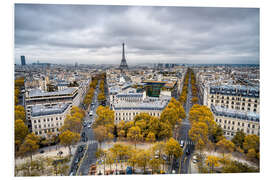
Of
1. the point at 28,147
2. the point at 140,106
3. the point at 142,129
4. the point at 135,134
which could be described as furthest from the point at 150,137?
the point at 28,147

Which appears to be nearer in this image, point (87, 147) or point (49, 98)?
point (87, 147)

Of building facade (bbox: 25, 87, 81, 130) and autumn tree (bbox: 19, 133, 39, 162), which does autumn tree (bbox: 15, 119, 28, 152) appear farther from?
building facade (bbox: 25, 87, 81, 130)

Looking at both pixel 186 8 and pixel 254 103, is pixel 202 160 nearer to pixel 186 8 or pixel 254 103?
pixel 254 103

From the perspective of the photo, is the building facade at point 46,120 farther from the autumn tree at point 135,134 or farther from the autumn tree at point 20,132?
the autumn tree at point 135,134

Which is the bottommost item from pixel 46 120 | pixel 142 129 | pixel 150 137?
pixel 150 137

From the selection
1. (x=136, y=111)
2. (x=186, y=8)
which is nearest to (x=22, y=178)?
(x=136, y=111)

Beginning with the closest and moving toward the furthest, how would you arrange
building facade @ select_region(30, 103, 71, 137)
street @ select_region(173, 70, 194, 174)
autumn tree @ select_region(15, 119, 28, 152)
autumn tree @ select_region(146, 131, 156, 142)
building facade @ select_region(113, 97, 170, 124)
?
street @ select_region(173, 70, 194, 174) → autumn tree @ select_region(15, 119, 28, 152) → autumn tree @ select_region(146, 131, 156, 142) → building facade @ select_region(30, 103, 71, 137) → building facade @ select_region(113, 97, 170, 124)

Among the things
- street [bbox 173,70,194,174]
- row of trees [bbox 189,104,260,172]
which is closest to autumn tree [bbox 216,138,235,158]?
row of trees [bbox 189,104,260,172]

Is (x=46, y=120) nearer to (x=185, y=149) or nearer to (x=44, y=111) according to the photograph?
(x=44, y=111)

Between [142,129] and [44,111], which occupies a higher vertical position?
[44,111]
